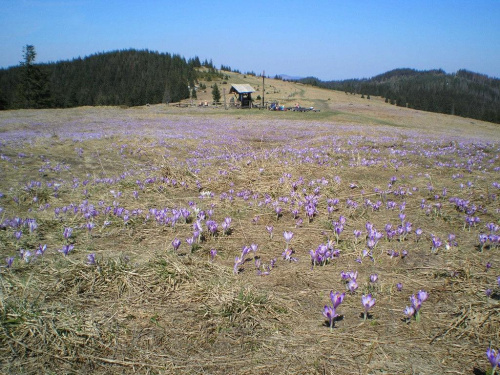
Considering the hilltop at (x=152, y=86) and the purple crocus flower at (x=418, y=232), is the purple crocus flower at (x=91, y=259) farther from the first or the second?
the hilltop at (x=152, y=86)

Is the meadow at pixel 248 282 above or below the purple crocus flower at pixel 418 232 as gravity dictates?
below

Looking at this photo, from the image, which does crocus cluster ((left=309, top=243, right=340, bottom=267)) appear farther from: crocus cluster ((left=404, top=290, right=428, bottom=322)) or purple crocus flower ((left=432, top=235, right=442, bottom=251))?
purple crocus flower ((left=432, top=235, right=442, bottom=251))

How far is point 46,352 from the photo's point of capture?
75.6 inches

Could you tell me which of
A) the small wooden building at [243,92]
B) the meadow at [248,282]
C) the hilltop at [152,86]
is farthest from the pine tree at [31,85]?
the meadow at [248,282]

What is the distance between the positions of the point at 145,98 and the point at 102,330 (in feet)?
353

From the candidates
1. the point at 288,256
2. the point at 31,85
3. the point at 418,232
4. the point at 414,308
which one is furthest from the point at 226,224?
the point at 31,85

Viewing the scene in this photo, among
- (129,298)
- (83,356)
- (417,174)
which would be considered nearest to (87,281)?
(129,298)

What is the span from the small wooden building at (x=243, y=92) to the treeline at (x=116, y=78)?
40386 millimetres

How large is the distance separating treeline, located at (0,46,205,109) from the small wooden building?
132ft

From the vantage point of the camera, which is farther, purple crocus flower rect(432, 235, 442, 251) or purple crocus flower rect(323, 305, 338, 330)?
purple crocus flower rect(432, 235, 442, 251)

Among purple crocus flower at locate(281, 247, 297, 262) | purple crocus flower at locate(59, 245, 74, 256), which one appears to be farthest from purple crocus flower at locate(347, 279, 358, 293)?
purple crocus flower at locate(59, 245, 74, 256)

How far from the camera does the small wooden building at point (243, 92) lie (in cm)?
5000

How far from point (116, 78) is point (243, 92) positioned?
11898 centimetres

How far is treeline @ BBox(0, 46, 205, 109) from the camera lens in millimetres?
100625
